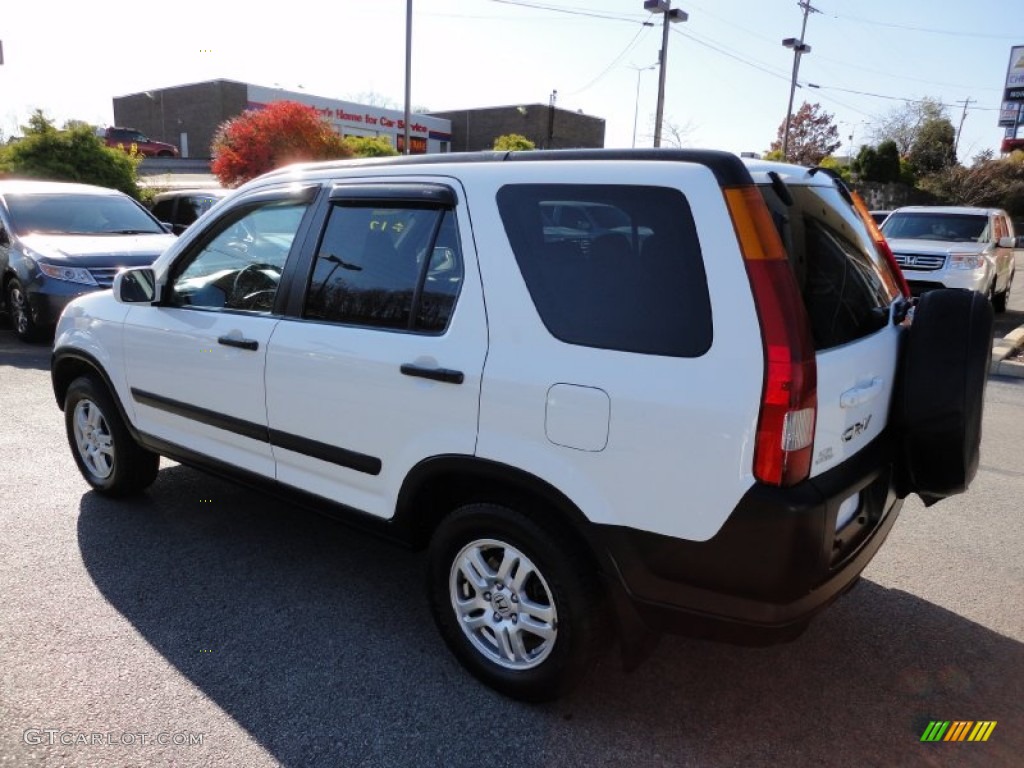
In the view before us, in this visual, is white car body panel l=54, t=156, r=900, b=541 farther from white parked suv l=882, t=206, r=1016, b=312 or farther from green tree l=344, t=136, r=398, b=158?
green tree l=344, t=136, r=398, b=158

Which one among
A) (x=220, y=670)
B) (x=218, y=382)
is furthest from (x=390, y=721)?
(x=218, y=382)

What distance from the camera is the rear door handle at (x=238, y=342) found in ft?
10.6

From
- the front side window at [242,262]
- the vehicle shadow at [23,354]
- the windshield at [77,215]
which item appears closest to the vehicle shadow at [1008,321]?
the front side window at [242,262]

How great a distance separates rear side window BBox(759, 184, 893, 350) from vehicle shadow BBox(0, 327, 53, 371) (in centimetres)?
764

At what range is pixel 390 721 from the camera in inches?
101

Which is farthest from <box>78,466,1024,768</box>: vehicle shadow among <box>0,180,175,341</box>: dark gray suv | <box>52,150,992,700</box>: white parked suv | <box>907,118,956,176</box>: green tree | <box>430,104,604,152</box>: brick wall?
<box>430,104,604,152</box>: brick wall

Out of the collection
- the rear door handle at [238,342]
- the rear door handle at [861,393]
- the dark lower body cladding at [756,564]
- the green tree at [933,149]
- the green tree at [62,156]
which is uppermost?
the green tree at [933,149]

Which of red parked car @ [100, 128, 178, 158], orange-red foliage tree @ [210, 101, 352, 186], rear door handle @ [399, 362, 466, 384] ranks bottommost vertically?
rear door handle @ [399, 362, 466, 384]

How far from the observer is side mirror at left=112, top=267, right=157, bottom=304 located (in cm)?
376

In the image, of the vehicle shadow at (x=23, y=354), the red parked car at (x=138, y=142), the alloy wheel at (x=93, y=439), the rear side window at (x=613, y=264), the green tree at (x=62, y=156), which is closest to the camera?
the rear side window at (x=613, y=264)

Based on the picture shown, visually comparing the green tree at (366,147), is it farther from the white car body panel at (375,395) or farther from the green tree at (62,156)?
the white car body panel at (375,395)

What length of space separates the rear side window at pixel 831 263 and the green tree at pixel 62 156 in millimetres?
16004

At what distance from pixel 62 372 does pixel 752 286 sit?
4.13 m

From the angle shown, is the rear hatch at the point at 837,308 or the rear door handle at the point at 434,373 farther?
the rear door handle at the point at 434,373
